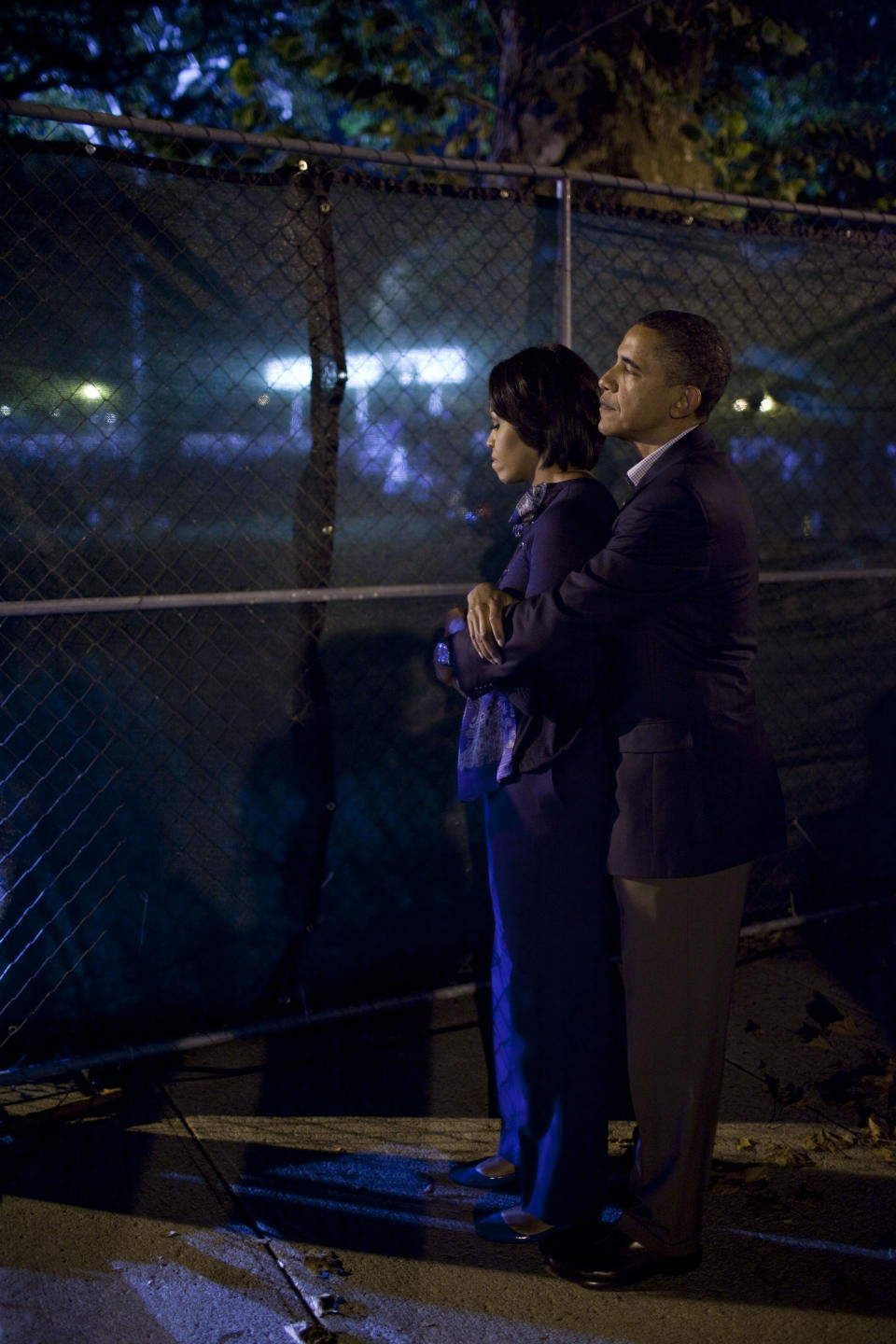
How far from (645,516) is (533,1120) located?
63.2 inches

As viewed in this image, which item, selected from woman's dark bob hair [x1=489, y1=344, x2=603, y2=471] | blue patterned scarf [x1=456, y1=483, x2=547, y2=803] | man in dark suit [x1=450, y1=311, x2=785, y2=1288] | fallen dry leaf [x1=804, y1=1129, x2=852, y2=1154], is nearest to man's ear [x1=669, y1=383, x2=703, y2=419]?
man in dark suit [x1=450, y1=311, x2=785, y2=1288]

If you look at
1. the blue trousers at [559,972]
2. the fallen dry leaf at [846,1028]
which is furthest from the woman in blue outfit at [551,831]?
the fallen dry leaf at [846,1028]

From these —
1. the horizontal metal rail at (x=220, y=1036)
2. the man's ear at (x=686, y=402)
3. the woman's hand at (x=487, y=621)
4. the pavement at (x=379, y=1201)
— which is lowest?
the pavement at (x=379, y=1201)

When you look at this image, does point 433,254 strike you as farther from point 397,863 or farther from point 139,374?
point 397,863

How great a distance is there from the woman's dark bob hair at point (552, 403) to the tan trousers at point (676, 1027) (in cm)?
114

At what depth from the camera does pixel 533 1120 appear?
2.85 metres

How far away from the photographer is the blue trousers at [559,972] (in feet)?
9.11

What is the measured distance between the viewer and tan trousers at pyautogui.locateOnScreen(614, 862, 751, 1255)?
265 centimetres

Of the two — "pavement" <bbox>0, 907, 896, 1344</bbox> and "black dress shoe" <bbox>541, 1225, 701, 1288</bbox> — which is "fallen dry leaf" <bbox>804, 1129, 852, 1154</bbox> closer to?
"pavement" <bbox>0, 907, 896, 1344</bbox>

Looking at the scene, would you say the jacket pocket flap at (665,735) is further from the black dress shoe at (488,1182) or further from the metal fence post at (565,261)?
the metal fence post at (565,261)

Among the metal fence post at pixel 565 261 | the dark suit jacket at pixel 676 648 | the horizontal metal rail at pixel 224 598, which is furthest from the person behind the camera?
the metal fence post at pixel 565 261

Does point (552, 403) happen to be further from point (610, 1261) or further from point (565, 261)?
point (610, 1261)

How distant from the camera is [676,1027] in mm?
Result: 2668

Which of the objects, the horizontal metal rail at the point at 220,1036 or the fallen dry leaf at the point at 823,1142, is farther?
the horizontal metal rail at the point at 220,1036
